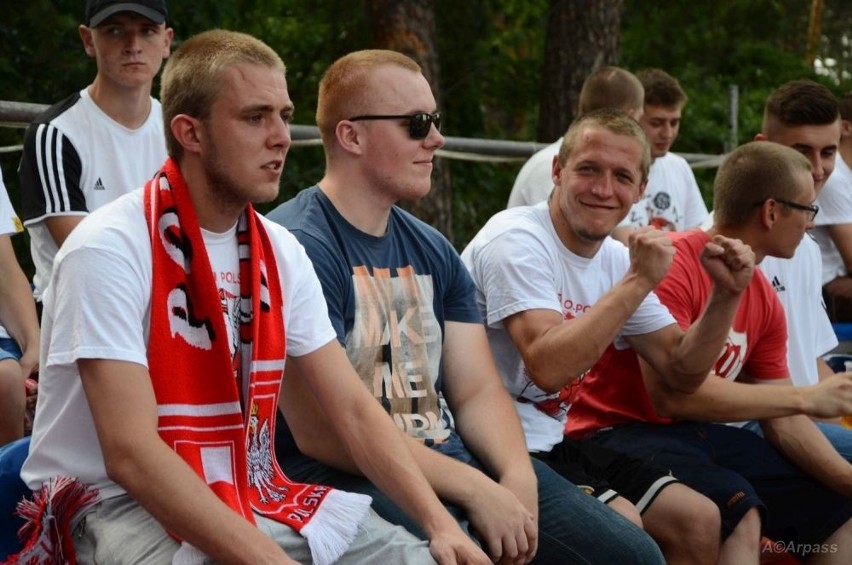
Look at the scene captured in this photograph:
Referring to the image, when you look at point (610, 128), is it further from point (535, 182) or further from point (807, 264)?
point (535, 182)

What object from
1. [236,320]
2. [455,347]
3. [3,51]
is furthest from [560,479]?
[3,51]

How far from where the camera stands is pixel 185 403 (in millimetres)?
2816

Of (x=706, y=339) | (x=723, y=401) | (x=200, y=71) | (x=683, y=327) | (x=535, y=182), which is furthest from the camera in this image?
(x=535, y=182)

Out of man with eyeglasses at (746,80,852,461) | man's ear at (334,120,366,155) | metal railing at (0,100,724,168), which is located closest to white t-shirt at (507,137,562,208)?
metal railing at (0,100,724,168)

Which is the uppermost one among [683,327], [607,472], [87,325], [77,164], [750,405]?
[77,164]

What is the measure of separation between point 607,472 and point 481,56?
6914mm

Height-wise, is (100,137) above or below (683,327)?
above

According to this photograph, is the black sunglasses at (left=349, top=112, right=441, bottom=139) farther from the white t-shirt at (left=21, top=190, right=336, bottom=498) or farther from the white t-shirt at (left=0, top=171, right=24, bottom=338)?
the white t-shirt at (left=0, top=171, right=24, bottom=338)

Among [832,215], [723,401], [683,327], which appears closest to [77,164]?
[683,327]

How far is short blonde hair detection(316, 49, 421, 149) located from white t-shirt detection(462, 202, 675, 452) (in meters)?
0.71

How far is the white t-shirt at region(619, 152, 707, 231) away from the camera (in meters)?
7.05

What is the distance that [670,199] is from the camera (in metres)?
7.14

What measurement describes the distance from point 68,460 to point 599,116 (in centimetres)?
229

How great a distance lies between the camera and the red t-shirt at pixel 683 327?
182 inches
